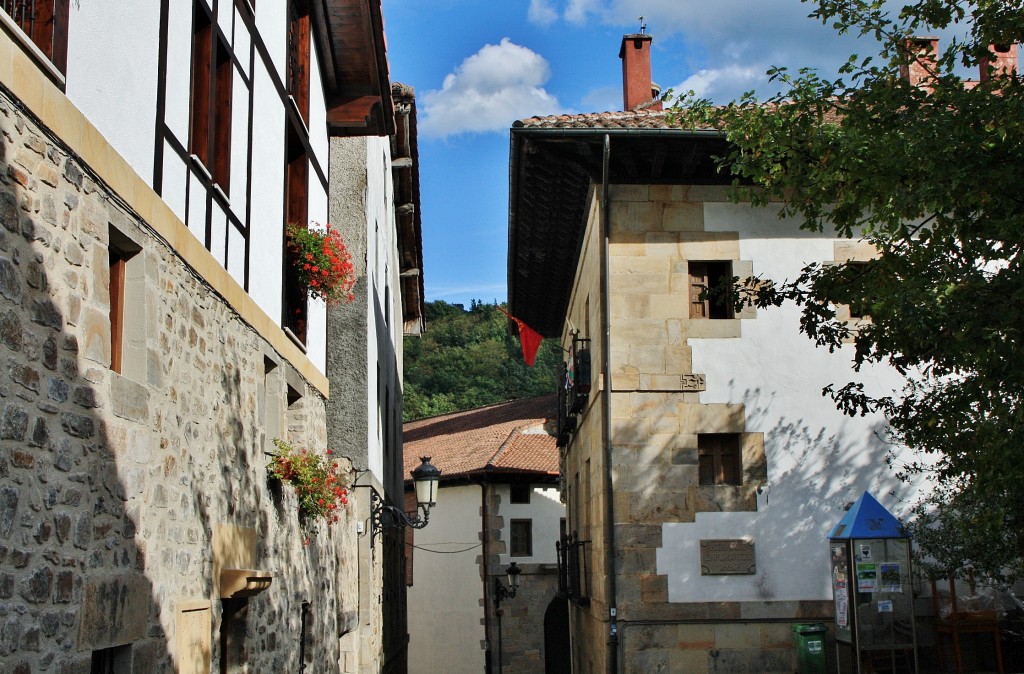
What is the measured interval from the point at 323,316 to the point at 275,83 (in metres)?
3.03

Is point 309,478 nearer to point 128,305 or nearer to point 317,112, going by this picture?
point 128,305

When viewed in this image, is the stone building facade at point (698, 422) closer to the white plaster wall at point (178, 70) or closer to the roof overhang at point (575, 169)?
the roof overhang at point (575, 169)

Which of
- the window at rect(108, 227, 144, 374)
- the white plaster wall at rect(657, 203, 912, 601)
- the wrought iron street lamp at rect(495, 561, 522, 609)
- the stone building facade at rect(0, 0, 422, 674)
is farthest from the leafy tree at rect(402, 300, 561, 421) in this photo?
the window at rect(108, 227, 144, 374)

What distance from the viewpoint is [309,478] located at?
8133mm

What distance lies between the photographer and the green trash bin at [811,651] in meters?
11.7

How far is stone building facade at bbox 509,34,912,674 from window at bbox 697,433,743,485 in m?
0.02

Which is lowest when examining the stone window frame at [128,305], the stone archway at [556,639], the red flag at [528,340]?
the stone archway at [556,639]

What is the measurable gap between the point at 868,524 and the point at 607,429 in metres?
2.96

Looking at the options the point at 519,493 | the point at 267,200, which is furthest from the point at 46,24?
the point at 519,493

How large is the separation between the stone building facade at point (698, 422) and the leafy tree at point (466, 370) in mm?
39930

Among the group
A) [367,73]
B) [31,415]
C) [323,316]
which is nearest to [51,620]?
[31,415]

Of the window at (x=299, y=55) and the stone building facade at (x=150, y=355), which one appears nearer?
the stone building facade at (x=150, y=355)

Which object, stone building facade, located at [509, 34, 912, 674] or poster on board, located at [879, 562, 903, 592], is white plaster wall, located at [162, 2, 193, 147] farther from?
poster on board, located at [879, 562, 903, 592]

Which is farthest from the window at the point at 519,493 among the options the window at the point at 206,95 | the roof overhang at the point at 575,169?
the window at the point at 206,95
